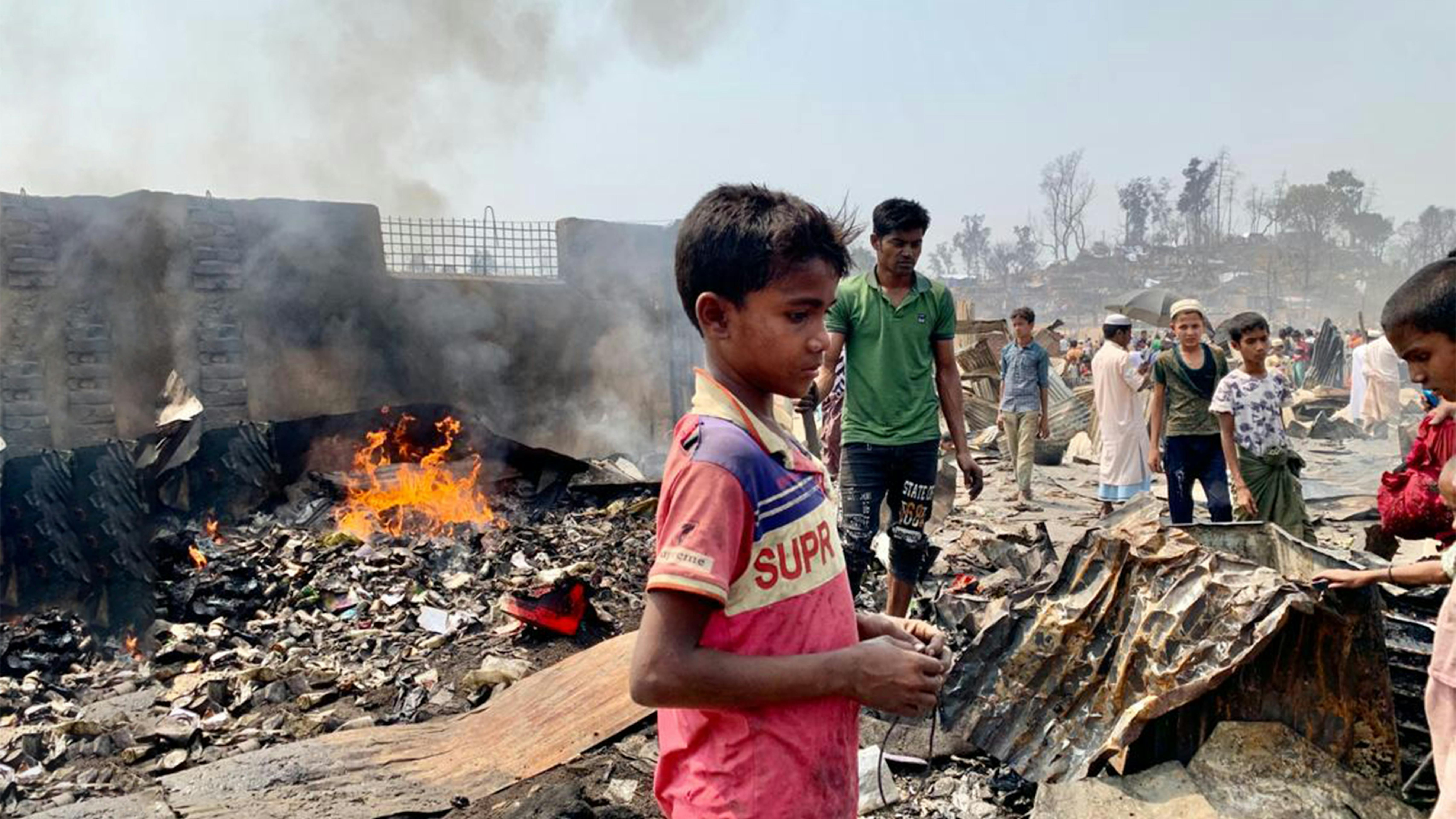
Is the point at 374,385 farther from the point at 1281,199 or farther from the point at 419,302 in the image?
the point at 1281,199

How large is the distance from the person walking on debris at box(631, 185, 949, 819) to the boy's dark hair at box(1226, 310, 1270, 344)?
189 inches

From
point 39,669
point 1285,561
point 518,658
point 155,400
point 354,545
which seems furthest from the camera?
point 155,400

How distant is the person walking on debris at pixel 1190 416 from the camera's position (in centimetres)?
573

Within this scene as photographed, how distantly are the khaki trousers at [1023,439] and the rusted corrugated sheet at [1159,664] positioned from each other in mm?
5720

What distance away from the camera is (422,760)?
12.9ft

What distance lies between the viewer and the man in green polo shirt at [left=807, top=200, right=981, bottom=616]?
403 centimetres

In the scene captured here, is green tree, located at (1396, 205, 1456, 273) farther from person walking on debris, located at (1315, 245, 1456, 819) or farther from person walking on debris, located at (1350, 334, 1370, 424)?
person walking on debris, located at (1315, 245, 1456, 819)

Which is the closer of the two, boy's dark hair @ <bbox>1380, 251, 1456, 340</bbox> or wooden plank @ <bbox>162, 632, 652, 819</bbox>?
boy's dark hair @ <bbox>1380, 251, 1456, 340</bbox>

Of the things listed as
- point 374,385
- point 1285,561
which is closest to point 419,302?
point 374,385

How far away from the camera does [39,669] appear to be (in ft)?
18.0

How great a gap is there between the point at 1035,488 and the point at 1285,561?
6.78m

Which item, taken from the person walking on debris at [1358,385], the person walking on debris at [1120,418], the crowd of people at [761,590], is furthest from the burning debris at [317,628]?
the person walking on debris at [1358,385]

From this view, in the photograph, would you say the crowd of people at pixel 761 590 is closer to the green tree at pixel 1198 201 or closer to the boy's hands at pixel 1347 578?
the boy's hands at pixel 1347 578

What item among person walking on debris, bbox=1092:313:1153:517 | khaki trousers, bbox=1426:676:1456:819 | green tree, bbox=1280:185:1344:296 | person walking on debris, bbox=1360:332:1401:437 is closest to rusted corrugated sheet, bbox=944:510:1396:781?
khaki trousers, bbox=1426:676:1456:819
